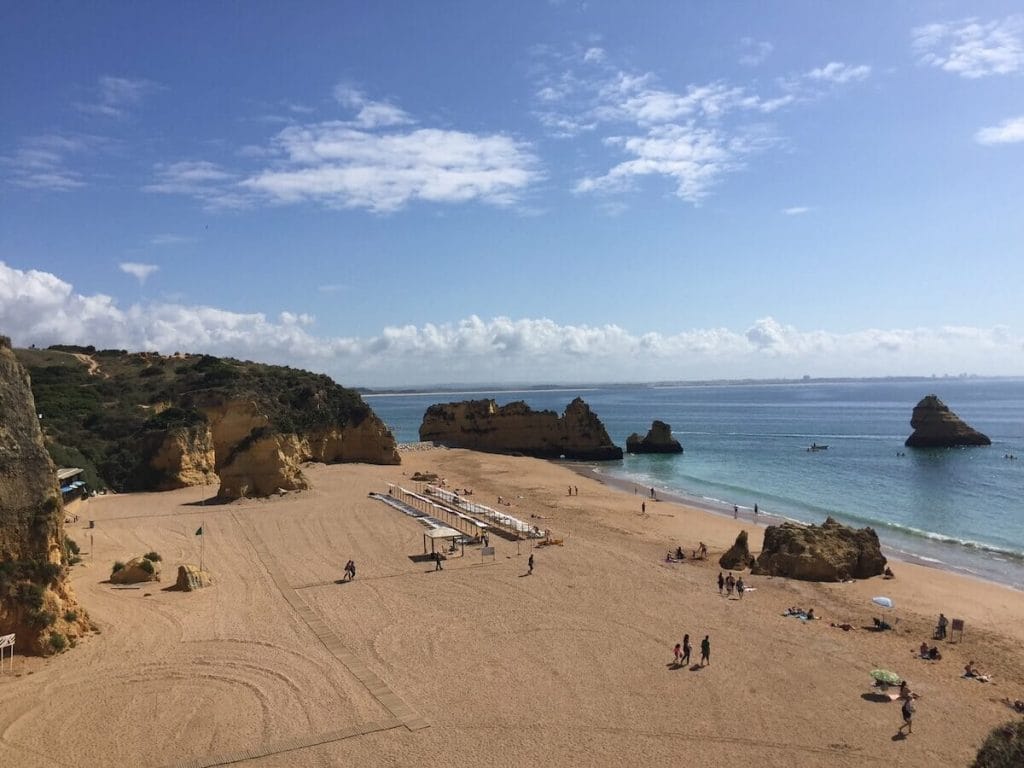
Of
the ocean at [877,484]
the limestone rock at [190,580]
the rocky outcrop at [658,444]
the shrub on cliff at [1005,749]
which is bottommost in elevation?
the ocean at [877,484]

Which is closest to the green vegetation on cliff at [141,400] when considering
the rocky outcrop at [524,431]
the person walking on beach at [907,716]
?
the rocky outcrop at [524,431]

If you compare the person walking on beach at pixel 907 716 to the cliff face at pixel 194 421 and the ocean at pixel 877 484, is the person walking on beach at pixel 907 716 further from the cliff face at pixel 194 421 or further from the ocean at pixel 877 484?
the cliff face at pixel 194 421

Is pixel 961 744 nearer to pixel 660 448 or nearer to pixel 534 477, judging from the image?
pixel 534 477

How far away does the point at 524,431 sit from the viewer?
257 ft

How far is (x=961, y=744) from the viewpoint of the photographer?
1407 centimetres

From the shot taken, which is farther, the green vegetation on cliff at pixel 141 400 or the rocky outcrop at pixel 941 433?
the rocky outcrop at pixel 941 433

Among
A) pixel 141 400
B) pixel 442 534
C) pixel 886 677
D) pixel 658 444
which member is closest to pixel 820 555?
pixel 886 677

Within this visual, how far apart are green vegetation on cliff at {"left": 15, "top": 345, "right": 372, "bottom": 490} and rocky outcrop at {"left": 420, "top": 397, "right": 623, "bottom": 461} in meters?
21.2

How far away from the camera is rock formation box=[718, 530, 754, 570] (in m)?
28.2

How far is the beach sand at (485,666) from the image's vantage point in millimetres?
13281

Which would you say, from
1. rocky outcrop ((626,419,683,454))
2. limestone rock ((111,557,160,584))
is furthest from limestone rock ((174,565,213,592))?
rocky outcrop ((626,419,683,454))

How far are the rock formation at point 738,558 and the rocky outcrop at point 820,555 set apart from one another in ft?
1.69

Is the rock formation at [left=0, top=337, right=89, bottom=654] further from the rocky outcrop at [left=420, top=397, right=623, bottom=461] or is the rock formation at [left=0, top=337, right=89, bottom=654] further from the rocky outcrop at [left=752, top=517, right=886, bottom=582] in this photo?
the rocky outcrop at [left=420, top=397, right=623, bottom=461]

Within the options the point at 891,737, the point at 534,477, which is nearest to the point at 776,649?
the point at 891,737
